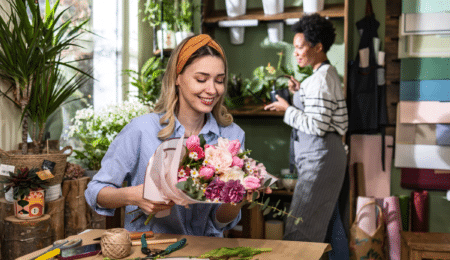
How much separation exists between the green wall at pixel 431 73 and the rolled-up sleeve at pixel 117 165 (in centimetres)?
285

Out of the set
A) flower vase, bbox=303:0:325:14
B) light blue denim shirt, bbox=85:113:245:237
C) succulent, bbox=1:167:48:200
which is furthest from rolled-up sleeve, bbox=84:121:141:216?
flower vase, bbox=303:0:325:14

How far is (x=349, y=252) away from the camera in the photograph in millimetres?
3299

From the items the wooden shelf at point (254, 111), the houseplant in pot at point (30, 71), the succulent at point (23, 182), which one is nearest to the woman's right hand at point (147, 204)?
the succulent at point (23, 182)

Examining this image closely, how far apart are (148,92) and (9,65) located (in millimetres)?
1439

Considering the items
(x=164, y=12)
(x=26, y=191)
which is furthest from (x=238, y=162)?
(x=164, y=12)

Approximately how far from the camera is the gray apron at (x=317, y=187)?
2.79 m

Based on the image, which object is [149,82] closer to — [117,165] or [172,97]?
[172,97]

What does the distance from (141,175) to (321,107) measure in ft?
4.94

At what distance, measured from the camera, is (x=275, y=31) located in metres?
3.88

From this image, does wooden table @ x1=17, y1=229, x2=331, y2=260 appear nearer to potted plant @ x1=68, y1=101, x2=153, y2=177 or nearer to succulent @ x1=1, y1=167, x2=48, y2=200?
succulent @ x1=1, y1=167, x2=48, y2=200

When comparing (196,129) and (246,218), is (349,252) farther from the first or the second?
(196,129)

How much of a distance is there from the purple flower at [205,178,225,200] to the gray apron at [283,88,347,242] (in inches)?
68.0

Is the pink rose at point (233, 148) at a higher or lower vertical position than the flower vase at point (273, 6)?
lower

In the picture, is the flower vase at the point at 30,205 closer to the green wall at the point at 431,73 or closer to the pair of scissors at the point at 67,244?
the pair of scissors at the point at 67,244
